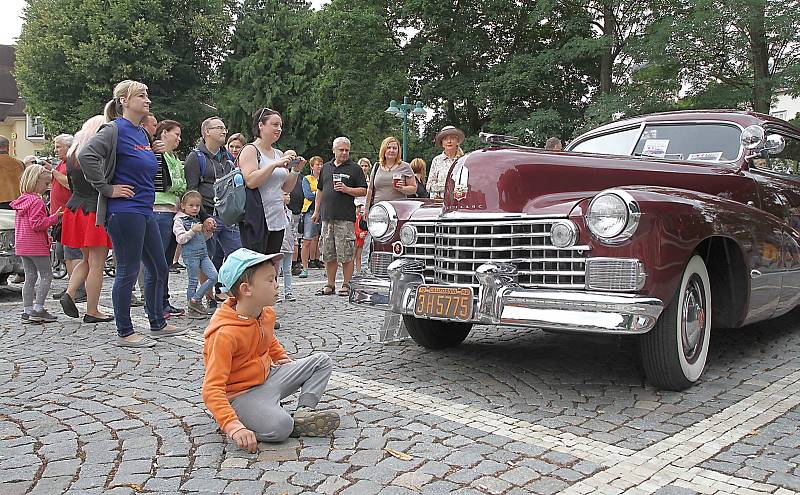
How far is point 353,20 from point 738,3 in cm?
1519

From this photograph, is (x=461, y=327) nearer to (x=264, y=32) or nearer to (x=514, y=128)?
(x=514, y=128)

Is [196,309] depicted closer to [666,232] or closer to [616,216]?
[616,216]

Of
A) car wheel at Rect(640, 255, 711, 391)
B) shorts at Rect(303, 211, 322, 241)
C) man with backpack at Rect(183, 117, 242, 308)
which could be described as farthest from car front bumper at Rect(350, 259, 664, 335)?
shorts at Rect(303, 211, 322, 241)

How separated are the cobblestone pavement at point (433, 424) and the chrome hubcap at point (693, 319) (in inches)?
9.7

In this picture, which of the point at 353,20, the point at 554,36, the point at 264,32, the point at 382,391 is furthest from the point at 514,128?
the point at 382,391

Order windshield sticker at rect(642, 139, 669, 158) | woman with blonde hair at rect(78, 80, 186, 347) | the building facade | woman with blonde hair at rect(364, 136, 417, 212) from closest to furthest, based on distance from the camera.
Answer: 1. woman with blonde hair at rect(78, 80, 186, 347)
2. windshield sticker at rect(642, 139, 669, 158)
3. woman with blonde hair at rect(364, 136, 417, 212)
4. the building facade

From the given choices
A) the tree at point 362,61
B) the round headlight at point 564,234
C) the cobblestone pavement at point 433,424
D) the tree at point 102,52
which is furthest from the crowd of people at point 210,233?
the tree at point 102,52

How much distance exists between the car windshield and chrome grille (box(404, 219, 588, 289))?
182cm

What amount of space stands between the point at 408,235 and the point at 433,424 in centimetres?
154

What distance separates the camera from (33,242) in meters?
6.55

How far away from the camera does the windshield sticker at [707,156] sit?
5.35 meters

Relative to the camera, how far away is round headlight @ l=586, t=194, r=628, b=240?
12.5 feet

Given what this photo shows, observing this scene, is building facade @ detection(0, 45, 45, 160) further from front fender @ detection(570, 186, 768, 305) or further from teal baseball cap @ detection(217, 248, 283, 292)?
front fender @ detection(570, 186, 768, 305)

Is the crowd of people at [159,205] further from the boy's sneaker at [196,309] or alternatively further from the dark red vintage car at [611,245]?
the dark red vintage car at [611,245]
